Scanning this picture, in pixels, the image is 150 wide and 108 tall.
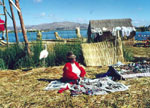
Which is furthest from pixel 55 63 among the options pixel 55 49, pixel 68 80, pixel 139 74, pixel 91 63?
pixel 139 74

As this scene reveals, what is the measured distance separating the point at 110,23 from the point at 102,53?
40.3ft

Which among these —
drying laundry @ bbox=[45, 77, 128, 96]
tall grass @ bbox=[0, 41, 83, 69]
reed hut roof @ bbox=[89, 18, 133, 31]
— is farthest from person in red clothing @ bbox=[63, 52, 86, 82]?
reed hut roof @ bbox=[89, 18, 133, 31]

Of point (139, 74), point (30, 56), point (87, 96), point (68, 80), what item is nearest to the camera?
point (87, 96)

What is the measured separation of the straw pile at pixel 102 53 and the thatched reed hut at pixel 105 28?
387 inches

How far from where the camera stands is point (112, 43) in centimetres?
806

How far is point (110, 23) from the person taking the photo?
64.1 feet

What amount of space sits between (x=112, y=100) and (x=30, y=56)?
185 inches

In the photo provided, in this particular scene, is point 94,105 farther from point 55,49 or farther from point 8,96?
point 55,49

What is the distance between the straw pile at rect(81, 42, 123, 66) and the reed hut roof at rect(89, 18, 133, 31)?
11.0m

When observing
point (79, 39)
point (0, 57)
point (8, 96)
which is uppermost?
point (79, 39)

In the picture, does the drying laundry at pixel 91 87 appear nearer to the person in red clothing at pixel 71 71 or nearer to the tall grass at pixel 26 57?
the person in red clothing at pixel 71 71

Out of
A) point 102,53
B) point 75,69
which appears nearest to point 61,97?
point 75,69

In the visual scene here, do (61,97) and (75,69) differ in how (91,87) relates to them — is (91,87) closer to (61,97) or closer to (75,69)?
(75,69)

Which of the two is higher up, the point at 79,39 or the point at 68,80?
the point at 79,39
